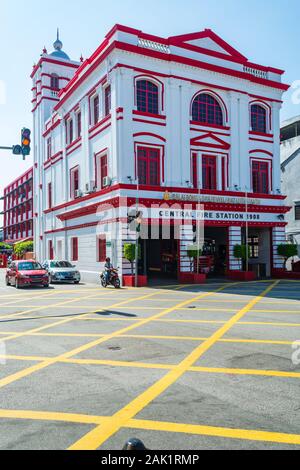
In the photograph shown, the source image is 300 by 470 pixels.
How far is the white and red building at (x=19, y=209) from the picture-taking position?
2371 inches

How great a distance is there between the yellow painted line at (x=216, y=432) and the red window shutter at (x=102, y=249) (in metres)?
20.8

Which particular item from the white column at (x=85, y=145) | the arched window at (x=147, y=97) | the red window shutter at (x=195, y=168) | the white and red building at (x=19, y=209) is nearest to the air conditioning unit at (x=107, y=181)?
the white column at (x=85, y=145)

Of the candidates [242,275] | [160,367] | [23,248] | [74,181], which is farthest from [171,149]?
[23,248]

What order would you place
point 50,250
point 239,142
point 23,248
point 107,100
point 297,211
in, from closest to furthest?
point 107,100, point 239,142, point 50,250, point 297,211, point 23,248

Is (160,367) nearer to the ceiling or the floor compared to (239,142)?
nearer to the floor

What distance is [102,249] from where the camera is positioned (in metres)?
25.7

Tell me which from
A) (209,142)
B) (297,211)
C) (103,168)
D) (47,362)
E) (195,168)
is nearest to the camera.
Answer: (47,362)

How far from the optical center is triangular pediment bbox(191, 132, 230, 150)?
26391 millimetres

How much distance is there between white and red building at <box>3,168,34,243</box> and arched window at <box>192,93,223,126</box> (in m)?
36.3

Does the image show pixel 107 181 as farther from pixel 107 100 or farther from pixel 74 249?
pixel 74 249

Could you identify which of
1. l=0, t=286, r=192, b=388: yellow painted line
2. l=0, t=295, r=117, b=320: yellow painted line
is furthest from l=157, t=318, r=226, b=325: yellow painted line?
l=0, t=295, r=117, b=320: yellow painted line

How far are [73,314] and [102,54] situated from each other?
18019 mm

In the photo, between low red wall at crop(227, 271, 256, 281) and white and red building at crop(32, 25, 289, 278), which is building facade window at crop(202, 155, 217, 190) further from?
low red wall at crop(227, 271, 256, 281)

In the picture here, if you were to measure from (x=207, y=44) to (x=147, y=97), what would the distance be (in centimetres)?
634
